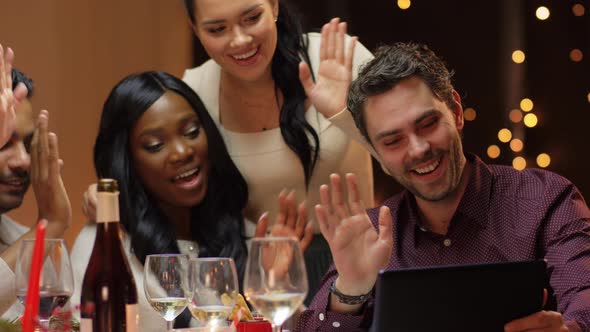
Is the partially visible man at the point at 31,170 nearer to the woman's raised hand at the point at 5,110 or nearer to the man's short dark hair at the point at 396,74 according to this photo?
the woman's raised hand at the point at 5,110

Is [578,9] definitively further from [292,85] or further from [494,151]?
[292,85]

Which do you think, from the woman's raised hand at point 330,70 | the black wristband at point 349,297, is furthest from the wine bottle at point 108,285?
the woman's raised hand at point 330,70

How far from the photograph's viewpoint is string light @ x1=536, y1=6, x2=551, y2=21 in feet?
11.1

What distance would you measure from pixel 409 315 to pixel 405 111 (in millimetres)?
707

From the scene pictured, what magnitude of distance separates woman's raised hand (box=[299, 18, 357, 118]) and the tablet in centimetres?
125

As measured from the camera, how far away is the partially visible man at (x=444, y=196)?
1.90 m

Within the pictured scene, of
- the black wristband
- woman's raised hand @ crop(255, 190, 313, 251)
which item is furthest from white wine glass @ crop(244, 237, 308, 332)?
woman's raised hand @ crop(255, 190, 313, 251)

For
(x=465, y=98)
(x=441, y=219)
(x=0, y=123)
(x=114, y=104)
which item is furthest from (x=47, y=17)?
(x=441, y=219)

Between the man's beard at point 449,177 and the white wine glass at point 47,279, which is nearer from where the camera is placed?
the white wine glass at point 47,279

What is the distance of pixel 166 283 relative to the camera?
1609 millimetres

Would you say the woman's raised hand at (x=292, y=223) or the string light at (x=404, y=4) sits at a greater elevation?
the string light at (x=404, y=4)

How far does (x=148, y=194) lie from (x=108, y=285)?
129cm

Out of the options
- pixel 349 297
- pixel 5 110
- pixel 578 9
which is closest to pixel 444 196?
pixel 349 297

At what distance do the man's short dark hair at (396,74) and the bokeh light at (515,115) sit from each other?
141 cm
